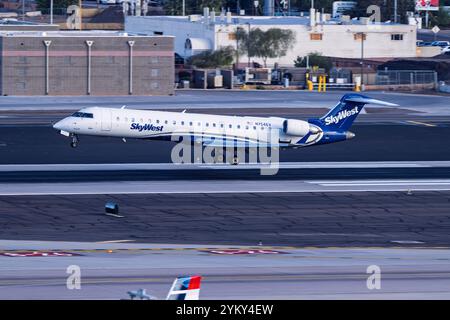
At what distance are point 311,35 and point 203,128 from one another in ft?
253

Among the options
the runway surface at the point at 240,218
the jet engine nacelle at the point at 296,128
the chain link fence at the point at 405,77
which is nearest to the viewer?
the runway surface at the point at 240,218

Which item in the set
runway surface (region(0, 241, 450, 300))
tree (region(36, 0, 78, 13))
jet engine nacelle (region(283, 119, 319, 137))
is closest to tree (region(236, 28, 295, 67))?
jet engine nacelle (region(283, 119, 319, 137))

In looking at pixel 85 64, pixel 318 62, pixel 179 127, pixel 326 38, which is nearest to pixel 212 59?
pixel 318 62

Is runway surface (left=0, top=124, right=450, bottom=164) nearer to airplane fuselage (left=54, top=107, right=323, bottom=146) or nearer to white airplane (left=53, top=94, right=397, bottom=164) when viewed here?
white airplane (left=53, top=94, right=397, bottom=164)

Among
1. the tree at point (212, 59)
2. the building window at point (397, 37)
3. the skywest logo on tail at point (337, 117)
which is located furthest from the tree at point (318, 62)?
the skywest logo on tail at point (337, 117)

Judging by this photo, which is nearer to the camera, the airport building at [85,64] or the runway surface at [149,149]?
→ the runway surface at [149,149]

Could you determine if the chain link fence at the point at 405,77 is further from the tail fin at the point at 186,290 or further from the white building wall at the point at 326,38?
the tail fin at the point at 186,290

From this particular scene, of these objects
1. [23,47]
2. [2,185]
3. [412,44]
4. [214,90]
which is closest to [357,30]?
[412,44]

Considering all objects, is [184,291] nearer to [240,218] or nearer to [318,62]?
[240,218]

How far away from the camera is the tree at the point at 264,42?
121m

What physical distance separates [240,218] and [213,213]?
137cm

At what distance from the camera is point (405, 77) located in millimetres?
111500

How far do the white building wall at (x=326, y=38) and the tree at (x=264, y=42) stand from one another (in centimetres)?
95

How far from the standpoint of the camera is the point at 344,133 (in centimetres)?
5306
